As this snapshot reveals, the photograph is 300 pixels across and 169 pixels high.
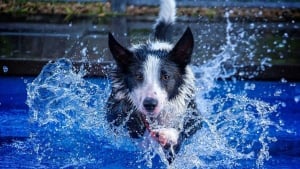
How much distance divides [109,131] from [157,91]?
3.02ft

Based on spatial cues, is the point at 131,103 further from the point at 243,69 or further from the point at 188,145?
the point at 243,69

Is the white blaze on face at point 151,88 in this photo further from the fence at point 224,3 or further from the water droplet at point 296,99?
the fence at point 224,3

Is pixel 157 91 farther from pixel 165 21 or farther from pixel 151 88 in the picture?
pixel 165 21

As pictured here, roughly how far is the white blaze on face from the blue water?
487 mm

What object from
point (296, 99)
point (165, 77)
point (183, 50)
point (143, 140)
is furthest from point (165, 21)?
point (296, 99)

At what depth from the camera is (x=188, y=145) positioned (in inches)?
213

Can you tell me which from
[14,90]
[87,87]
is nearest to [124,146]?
[87,87]

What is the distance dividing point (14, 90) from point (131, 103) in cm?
276

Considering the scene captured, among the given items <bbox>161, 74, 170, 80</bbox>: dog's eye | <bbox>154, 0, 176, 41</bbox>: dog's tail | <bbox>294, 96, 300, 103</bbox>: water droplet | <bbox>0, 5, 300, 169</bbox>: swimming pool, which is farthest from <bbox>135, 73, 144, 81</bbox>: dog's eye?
<bbox>294, 96, 300, 103</bbox>: water droplet

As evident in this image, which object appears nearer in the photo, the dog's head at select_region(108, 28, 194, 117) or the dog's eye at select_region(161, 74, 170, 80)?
the dog's head at select_region(108, 28, 194, 117)

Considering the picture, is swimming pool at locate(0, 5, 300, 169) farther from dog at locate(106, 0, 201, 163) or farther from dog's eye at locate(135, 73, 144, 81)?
dog's eye at locate(135, 73, 144, 81)

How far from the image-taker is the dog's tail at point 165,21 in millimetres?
5828

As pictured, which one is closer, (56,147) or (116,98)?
(116,98)

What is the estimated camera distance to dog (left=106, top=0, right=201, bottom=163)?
493 cm
